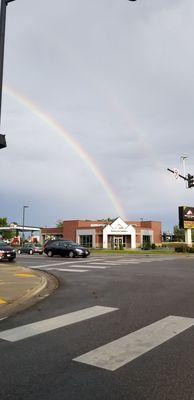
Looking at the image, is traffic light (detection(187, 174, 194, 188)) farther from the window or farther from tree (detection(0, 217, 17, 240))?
tree (detection(0, 217, 17, 240))

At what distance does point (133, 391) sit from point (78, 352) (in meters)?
1.50

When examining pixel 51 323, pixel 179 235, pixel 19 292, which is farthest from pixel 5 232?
pixel 51 323

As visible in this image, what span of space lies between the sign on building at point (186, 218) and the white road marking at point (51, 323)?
5394 cm

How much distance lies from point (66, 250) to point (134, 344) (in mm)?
30788

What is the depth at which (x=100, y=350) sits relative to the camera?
574 centimetres

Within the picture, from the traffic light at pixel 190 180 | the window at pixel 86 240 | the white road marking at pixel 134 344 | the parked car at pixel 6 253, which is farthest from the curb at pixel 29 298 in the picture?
the window at pixel 86 240

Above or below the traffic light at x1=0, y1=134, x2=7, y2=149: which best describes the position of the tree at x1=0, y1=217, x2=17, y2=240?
above

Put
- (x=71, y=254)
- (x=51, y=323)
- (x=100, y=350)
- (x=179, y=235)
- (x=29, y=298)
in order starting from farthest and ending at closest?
(x=179, y=235), (x=71, y=254), (x=29, y=298), (x=51, y=323), (x=100, y=350)

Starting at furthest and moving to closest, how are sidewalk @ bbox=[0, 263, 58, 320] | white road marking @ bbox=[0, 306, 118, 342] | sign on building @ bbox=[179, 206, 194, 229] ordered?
sign on building @ bbox=[179, 206, 194, 229] → sidewalk @ bbox=[0, 263, 58, 320] → white road marking @ bbox=[0, 306, 118, 342]

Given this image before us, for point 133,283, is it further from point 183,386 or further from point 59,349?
point 183,386

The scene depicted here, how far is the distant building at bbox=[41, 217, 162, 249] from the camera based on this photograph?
84.9 meters

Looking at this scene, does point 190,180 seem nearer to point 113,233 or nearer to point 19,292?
point 19,292

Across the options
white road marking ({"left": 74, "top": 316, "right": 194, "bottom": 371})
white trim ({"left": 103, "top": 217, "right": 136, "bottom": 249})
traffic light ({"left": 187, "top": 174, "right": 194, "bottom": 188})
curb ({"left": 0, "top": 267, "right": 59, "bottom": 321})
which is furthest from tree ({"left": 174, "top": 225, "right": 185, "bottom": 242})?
white road marking ({"left": 74, "top": 316, "right": 194, "bottom": 371})

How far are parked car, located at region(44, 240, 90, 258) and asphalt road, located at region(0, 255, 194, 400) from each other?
2540 cm
